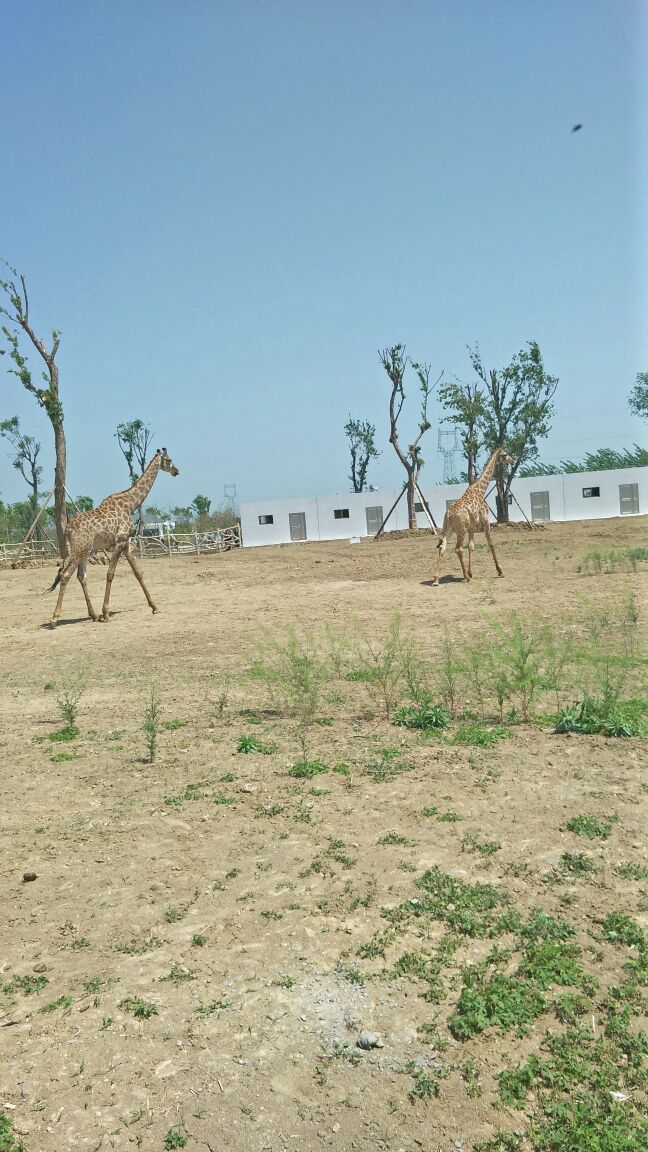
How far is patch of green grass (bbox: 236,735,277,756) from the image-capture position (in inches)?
258

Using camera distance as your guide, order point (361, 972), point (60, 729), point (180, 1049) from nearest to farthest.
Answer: point (180, 1049)
point (361, 972)
point (60, 729)

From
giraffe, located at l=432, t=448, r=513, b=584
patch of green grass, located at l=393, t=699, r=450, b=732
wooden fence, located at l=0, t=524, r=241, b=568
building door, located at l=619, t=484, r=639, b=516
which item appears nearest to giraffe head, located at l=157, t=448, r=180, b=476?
giraffe, located at l=432, t=448, r=513, b=584

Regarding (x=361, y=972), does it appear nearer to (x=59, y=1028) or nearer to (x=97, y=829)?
(x=59, y=1028)

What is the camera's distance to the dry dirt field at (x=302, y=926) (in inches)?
116

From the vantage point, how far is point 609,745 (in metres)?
6.07

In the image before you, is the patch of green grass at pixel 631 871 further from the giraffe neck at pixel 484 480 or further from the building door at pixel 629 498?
the building door at pixel 629 498

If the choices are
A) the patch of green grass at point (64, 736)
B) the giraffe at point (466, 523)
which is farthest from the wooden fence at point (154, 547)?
the patch of green grass at point (64, 736)

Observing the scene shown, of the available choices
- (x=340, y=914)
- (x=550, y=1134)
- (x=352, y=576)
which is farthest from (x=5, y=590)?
(x=550, y=1134)

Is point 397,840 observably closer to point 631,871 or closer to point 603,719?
point 631,871

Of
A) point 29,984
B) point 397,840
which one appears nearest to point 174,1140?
point 29,984

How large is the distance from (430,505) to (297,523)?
7.33m

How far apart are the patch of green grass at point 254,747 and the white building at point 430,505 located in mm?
35976

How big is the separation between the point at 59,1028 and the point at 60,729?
443 cm

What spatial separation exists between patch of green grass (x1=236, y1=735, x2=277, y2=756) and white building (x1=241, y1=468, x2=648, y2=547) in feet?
118
